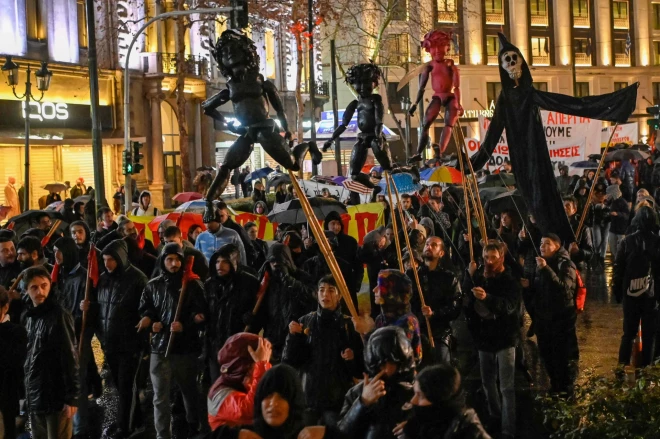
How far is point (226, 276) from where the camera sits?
28.7 feet

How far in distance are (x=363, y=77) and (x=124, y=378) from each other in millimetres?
3379

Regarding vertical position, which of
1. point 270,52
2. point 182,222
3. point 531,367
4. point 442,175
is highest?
point 270,52

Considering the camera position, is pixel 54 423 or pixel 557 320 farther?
pixel 557 320

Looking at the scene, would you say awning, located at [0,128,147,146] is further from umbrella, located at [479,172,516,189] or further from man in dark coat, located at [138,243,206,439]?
man in dark coat, located at [138,243,206,439]

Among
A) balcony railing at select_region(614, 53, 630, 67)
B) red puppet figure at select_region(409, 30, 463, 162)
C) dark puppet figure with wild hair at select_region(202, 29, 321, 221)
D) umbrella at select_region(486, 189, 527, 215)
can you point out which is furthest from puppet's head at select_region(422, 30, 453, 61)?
balcony railing at select_region(614, 53, 630, 67)

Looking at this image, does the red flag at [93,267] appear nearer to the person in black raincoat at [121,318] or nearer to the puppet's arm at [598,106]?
the person in black raincoat at [121,318]

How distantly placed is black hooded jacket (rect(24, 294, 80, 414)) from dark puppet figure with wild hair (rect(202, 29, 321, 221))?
1.69 metres

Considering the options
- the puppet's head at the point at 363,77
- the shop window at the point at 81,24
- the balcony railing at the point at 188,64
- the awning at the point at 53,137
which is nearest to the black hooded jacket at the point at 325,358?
the puppet's head at the point at 363,77

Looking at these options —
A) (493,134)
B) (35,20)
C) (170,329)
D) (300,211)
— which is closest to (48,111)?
(35,20)

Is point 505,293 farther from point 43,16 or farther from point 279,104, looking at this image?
point 43,16

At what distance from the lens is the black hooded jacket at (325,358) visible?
6602mm

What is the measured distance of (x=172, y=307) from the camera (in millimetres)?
8383

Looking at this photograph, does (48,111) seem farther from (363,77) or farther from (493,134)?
(363,77)

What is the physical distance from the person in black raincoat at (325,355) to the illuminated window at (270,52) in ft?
139
